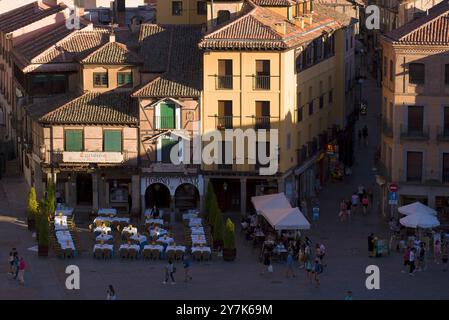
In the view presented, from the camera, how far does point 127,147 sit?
4500 inches

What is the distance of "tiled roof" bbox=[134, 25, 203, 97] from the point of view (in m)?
113

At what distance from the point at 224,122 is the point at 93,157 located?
347 inches

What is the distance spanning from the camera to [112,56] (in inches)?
4584

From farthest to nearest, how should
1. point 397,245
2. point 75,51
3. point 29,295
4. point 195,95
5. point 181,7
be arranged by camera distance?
point 181,7
point 75,51
point 195,95
point 397,245
point 29,295

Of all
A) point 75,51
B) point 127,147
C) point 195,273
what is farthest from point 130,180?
point 195,273

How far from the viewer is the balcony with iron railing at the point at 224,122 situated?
11400 centimetres

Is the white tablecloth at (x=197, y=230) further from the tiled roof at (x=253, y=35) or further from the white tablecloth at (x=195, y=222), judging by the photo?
the tiled roof at (x=253, y=35)

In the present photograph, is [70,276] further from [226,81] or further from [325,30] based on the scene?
[325,30]

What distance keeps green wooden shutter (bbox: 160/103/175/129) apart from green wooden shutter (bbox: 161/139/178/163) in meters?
0.92

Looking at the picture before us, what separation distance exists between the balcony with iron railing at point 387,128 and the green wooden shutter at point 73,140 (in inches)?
777

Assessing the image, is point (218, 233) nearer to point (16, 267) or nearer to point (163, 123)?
point (163, 123)

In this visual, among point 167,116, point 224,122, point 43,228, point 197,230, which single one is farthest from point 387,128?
point 43,228

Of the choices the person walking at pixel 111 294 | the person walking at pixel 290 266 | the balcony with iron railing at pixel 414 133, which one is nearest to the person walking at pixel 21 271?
the person walking at pixel 111 294

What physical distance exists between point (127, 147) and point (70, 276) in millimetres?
18341
